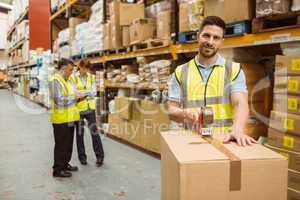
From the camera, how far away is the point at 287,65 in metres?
2.66

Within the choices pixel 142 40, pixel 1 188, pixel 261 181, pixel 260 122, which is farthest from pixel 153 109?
pixel 261 181

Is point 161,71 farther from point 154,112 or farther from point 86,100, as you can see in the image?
point 86,100

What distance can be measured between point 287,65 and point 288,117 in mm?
402

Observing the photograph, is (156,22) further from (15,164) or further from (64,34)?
(64,34)

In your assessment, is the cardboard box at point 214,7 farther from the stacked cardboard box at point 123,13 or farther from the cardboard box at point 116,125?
the cardboard box at point 116,125

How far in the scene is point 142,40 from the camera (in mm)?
5336

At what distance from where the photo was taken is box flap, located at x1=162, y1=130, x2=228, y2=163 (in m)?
1.28

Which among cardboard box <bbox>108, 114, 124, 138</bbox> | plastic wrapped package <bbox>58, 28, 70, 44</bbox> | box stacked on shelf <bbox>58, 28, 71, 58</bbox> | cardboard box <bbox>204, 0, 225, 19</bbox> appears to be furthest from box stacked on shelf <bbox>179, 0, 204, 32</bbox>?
plastic wrapped package <bbox>58, 28, 70, 44</bbox>

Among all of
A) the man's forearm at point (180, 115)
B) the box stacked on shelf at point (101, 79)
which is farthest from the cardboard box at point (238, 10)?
the box stacked on shelf at point (101, 79)

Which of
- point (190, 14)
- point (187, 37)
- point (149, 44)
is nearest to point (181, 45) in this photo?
point (187, 37)

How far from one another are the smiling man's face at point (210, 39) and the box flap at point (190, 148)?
0.56m

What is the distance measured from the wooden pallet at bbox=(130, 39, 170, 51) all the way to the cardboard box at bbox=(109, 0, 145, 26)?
0.50 meters

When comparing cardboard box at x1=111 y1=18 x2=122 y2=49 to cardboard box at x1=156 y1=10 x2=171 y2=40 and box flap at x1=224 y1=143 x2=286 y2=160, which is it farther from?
box flap at x1=224 y1=143 x2=286 y2=160

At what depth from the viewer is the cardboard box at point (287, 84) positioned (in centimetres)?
258
